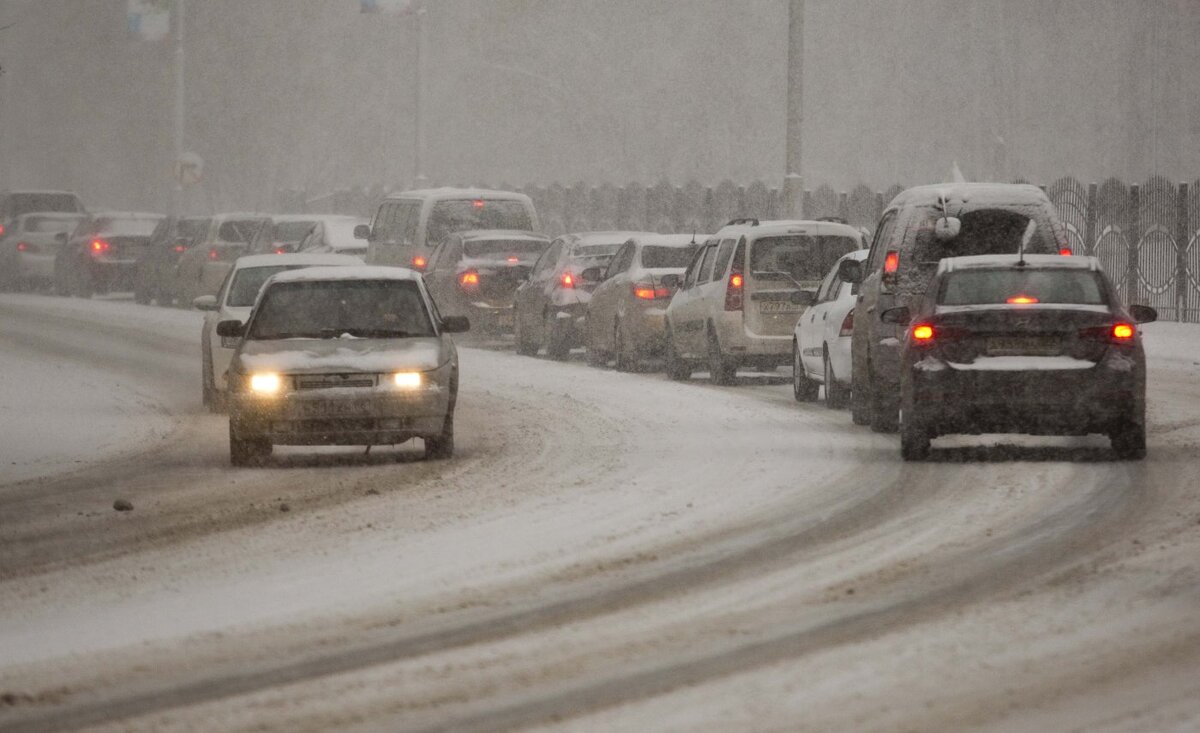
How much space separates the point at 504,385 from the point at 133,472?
29.3 feet

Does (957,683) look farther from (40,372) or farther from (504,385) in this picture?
(40,372)

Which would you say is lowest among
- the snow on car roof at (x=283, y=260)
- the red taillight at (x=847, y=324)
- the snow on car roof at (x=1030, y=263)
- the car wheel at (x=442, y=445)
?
the car wheel at (x=442, y=445)

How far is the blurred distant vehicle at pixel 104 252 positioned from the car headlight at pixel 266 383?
32.7 m

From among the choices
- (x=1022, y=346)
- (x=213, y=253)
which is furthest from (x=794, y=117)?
(x=1022, y=346)

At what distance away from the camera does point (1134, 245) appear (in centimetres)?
3831

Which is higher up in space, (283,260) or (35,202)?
(35,202)

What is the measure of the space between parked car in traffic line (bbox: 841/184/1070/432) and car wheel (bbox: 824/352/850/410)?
191 cm

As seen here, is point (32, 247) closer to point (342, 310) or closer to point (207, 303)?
point (207, 303)

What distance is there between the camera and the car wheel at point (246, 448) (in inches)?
674

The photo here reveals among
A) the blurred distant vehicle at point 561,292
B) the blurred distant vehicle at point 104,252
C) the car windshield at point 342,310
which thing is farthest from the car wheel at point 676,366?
the blurred distant vehicle at point 104,252

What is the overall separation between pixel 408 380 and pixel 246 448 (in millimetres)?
1225

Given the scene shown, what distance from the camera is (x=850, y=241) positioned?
986 inches

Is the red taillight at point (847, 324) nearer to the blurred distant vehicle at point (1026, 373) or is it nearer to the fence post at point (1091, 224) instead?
the blurred distant vehicle at point (1026, 373)

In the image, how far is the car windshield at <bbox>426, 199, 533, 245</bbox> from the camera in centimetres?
3522
